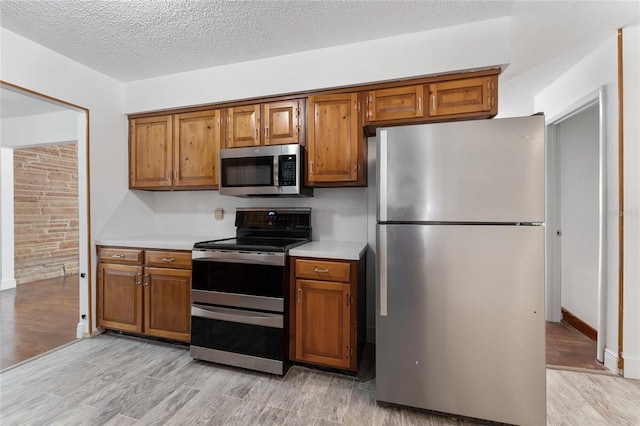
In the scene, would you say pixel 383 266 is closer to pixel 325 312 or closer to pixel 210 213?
pixel 325 312

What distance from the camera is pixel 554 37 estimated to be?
2.16 m

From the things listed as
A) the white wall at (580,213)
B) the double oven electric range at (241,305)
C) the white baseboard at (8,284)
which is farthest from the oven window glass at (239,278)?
the white baseboard at (8,284)

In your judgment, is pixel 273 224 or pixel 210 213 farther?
pixel 210 213

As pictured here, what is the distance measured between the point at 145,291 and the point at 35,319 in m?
1.64

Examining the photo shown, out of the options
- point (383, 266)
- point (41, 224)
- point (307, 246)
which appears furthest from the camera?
point (41, 224)

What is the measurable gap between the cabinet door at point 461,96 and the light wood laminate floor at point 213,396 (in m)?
1.98

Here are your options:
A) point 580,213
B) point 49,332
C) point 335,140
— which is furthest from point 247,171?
point 580,213

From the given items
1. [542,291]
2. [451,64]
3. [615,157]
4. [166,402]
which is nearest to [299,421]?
[166,402]

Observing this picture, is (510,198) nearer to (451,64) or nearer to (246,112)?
(451,64)

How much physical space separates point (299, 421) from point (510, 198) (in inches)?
67.6

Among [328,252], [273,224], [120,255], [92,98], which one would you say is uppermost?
[92,98]

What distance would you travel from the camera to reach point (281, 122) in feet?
8.07

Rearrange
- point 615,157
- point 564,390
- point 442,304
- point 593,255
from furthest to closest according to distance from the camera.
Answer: point 593,255, point 615,157, point 564,390, point 442,304

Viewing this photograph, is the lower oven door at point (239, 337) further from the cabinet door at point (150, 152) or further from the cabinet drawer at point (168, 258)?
the cabinet door at point (150, 152)
